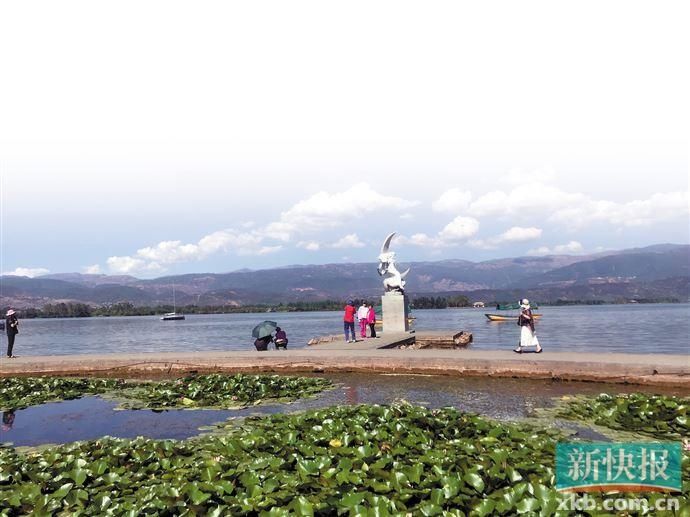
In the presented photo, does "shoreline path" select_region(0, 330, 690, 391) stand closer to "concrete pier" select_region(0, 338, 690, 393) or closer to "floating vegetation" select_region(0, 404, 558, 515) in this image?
"concrete pier" select_region(0, 338, 690, 393)

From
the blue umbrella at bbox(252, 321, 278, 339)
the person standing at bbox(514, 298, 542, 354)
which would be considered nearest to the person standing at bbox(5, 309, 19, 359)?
the blue umbrella at bbox(252, 321, 278, 339)

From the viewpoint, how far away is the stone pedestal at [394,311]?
78.6ft

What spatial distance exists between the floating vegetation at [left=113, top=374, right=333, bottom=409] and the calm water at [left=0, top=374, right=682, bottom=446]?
39cm

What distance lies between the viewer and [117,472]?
5992mm

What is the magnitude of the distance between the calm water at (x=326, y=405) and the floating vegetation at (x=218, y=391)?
39 cm

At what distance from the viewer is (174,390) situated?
11.5 metres

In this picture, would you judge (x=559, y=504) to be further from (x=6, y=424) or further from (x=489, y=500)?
(x=6, y=424)

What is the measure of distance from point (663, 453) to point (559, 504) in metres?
2.16

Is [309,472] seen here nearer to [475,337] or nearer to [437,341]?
[437,341]

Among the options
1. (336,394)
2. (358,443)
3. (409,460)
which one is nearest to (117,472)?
(358,443)

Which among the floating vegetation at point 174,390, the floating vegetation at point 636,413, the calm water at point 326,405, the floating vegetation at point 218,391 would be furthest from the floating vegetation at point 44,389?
the floating vegetation at point 636,413

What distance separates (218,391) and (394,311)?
44.5 feet

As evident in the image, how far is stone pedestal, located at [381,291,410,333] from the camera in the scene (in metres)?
24.0

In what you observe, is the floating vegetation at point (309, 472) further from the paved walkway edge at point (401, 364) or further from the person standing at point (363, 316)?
the person standing at point (363, 316)
